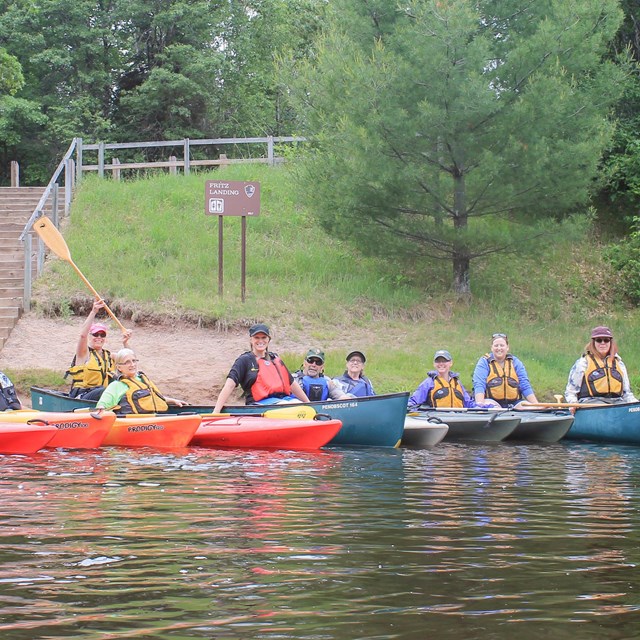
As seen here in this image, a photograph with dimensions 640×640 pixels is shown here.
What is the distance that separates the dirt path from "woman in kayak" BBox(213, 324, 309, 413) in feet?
9.52

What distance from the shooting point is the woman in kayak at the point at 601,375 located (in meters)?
11.4

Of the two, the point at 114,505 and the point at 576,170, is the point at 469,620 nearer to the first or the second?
the point at 114,505

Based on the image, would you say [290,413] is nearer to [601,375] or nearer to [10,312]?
[601,375]

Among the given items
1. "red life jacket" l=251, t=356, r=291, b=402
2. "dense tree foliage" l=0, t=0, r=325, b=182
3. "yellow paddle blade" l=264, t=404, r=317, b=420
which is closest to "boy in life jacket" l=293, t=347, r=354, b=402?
"red life jacket" l=251, t=356, r=291, b=402

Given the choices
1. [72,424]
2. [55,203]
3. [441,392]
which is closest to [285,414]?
[72,424]

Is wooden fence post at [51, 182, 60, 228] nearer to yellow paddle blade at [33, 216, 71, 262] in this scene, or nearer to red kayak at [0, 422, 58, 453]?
yellow paddle blade at [33, 216, 71, 262]

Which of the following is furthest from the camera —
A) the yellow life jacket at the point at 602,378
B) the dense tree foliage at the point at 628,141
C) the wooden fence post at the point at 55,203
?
the dense tree foliage at the point at 628,141

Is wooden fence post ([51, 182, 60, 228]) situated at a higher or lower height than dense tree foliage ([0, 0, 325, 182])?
lower

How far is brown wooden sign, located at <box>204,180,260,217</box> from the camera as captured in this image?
53.6ft

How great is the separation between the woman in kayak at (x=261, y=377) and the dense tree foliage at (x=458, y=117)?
6.01m

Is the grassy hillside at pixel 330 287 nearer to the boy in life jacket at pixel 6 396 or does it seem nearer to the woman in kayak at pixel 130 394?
the woman in kayak at pixel 130 394

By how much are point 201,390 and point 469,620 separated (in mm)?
9688

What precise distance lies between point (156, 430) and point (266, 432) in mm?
1067

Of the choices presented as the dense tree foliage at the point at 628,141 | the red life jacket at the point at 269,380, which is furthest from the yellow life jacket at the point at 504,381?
the dense tree foliage at the point at 628,141
